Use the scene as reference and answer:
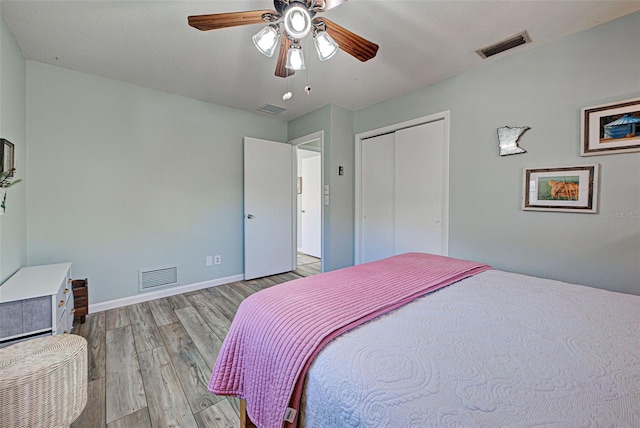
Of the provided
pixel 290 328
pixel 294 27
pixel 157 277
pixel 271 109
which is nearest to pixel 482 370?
pixel 290 328

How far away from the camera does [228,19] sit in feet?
4.42

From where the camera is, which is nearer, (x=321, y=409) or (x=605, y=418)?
(x=605, y=418)

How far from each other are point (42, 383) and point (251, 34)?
89.4 inches

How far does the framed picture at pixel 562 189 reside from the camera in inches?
74.8

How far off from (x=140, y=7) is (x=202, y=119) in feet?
5.16

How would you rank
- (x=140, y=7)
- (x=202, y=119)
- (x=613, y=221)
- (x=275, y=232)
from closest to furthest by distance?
(x=140, y=7) < (x=613, y=221) < (x=202, y=119) < (x=275, y=232)

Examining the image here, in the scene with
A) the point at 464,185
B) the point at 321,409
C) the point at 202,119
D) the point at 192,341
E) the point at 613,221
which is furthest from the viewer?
the point at 202,119

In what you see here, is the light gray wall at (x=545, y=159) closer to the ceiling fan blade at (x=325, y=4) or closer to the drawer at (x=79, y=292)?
the ceiling fan blade at (x=325, y=4)

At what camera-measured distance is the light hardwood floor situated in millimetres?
1389

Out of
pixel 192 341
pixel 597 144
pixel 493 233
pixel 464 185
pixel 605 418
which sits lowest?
pixel 192 341

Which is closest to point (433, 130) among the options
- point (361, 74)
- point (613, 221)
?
point (361, 74)

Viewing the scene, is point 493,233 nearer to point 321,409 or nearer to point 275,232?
point 321,409

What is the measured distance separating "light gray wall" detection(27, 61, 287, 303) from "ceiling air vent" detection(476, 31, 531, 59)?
2.80 m

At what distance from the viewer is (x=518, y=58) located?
7.25 feet
